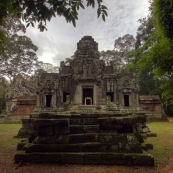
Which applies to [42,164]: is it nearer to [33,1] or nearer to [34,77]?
[33,1]

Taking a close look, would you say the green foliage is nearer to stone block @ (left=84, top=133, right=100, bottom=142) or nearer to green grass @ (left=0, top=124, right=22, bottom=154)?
stone block @ (left=84, top=133, right=100, bottom=142)

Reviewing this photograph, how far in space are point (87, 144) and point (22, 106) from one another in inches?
609

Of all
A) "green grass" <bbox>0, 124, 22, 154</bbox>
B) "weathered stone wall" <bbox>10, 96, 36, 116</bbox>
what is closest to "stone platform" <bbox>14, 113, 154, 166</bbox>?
"green grass" <bbox>0, 124, 22, 154</bbox>

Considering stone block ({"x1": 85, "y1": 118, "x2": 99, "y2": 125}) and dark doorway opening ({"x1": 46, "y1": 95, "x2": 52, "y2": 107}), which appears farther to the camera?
dark doorway opening ({"x1": 46, "y1": 95, "x2": 52, "y2": 107})

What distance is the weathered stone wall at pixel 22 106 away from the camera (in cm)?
1738

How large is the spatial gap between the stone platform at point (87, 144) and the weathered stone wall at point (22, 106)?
14467 millimetres

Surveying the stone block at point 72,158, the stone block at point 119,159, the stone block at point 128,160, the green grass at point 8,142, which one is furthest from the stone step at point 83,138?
the green grass at point 8,142

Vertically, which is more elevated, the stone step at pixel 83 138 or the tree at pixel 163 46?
the tree at pixel 163 46

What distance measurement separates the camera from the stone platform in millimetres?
3756

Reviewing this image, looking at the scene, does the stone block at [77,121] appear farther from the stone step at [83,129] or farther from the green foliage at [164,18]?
the green foliage at [164,18]

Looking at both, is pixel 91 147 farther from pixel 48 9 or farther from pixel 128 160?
pixel 48 9

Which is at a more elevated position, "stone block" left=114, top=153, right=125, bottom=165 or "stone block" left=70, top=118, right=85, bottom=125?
"stone block" left=70, top=118, right=85, bottom=125

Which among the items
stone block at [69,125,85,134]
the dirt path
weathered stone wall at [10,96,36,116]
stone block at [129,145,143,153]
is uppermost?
weathered stone wall at [10,96,36,116]

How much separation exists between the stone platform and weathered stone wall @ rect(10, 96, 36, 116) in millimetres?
14467
